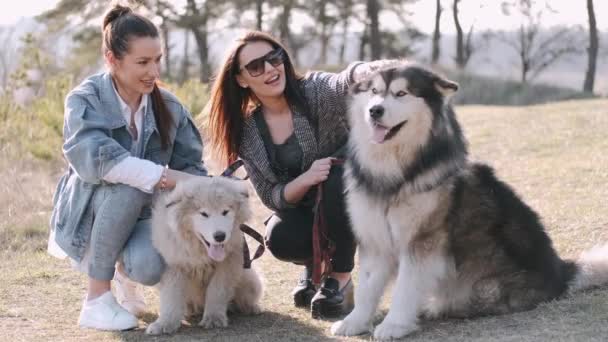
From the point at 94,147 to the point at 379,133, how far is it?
1.36 meters

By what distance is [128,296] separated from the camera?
440 cm

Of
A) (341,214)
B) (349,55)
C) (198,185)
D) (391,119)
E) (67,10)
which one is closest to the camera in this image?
(391,119)

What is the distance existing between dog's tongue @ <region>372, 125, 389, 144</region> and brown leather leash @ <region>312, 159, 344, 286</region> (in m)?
0.70

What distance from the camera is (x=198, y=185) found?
3.92 m

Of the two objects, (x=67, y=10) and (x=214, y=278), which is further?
(x=67, y=10)

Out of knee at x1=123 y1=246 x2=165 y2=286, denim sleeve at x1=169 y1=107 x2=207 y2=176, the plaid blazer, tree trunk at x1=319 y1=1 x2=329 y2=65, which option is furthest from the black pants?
tree trunk at x1=319 y1=1 x2=329 y2=65

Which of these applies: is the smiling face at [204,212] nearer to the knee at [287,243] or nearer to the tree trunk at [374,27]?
the knee at [287,243]

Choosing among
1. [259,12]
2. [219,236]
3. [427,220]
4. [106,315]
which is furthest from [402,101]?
[259,12]

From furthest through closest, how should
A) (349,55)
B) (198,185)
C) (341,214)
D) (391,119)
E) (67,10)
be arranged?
(349,55) → (67,10) → (341,214) → (198,185) → (391,119)

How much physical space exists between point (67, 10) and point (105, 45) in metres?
21.7

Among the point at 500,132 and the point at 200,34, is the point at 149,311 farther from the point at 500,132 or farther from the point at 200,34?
the point at 200,34

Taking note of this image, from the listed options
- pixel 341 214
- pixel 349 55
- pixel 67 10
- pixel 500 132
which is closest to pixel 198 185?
pixel 341 214

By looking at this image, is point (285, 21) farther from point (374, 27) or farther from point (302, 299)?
point (302, 299)

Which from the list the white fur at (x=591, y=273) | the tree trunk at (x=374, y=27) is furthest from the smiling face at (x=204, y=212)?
the tree trunk at (x=374, y=27)
